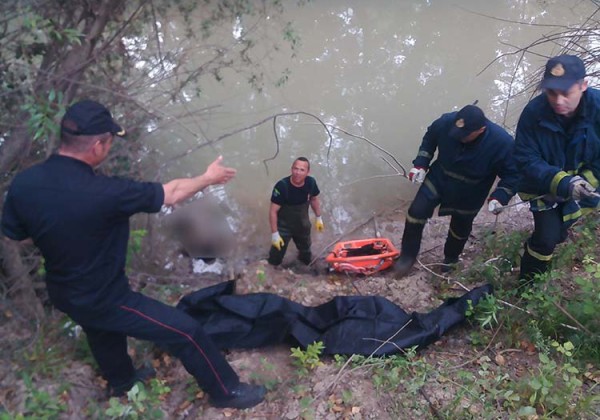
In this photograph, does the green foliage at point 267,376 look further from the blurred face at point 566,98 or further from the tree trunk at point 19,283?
the blurred face at point 566,98

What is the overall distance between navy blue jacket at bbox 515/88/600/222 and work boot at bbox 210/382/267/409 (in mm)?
2102

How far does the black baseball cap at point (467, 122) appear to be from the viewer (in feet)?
12.0

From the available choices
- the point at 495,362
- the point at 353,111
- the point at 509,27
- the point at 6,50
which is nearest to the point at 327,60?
the point at 353,111

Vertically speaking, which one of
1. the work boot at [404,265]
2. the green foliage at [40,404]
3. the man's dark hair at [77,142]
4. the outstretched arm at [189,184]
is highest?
the man's dark hair at [77,142]

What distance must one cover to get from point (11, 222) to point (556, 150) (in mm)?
3041

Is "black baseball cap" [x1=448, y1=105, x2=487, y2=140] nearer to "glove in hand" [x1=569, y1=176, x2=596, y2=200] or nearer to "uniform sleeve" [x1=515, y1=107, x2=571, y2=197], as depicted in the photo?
"uniform sleeve" [x1=515, y1=107, x2=571, y2=197]

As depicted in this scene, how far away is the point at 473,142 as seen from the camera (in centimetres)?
385

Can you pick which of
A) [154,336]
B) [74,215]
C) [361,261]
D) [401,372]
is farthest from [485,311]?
[74,215]

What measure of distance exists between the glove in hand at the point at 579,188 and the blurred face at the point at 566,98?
0.41 metres

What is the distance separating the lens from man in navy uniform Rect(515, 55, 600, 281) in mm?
2906

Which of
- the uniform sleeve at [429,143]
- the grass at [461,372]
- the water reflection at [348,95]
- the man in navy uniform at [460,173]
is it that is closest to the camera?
the grass at [461,372]

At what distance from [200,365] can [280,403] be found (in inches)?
21.2

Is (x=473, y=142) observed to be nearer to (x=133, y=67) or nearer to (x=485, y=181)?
(x=485, y=181)

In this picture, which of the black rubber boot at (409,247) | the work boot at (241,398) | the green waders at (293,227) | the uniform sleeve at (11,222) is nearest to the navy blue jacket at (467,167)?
the black rubber boot at (409,247)
